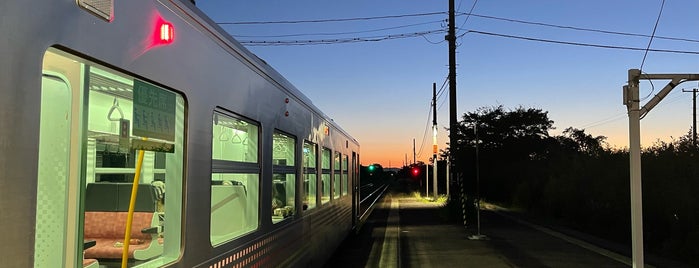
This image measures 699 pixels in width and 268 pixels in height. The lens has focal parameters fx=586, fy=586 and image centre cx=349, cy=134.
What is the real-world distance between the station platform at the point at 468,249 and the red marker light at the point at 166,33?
7.95m

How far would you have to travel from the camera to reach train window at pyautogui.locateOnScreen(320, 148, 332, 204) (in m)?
8.31

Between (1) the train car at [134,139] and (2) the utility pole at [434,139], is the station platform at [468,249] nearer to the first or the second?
(1) the train car at [134,139]

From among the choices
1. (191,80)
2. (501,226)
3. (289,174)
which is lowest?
(501,226)

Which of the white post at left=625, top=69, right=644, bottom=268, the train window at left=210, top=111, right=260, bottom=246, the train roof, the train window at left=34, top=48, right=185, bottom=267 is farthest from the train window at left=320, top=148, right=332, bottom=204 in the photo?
the train window at left=34, top=48, right=185, bottom=267

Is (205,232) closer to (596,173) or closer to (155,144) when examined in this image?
(155,144)

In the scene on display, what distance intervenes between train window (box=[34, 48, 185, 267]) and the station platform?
24.8 feet

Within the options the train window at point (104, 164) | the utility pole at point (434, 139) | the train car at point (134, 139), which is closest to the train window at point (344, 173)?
the train car at point (134, 139)

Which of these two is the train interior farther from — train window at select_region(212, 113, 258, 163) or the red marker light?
the red marker light

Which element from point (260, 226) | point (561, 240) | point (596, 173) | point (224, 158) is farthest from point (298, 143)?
point (596, 173)

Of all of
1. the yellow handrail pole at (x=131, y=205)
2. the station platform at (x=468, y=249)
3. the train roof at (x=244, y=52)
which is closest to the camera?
the yellow handrail pole at (x=131, y=205)

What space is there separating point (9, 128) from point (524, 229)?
1625 centimetres

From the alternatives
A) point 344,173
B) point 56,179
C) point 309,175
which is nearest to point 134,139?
point 56,179

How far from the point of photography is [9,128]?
1700 millimetres

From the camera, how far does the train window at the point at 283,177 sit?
17.2 feet
